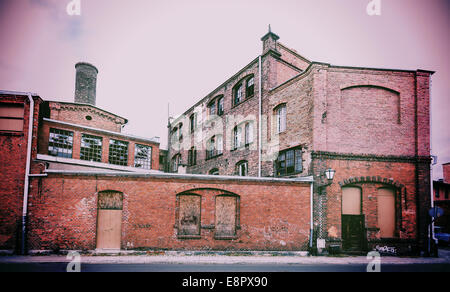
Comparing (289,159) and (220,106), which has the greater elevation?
(220,106)

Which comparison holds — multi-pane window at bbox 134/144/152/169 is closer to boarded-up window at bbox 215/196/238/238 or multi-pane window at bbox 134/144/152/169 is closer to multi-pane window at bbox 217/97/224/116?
multi-pane window at bbox 217/97/224/116

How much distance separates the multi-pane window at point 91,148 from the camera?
19.8 meters

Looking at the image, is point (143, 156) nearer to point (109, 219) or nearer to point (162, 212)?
point (109, 219)

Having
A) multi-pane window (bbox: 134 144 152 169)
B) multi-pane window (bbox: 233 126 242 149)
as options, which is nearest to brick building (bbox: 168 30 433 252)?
multi-pane window (bbox: 233 126 242 149)

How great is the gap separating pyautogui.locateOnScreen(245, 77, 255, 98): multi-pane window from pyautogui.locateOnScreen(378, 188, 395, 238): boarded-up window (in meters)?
10.5

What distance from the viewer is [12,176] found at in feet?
41.6

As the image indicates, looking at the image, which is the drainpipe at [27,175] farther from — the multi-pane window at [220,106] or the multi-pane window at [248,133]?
the multi-pane window at [220,106]

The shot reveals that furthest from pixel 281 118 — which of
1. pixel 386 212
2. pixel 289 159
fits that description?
pixel 386 212

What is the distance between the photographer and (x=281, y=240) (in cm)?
1342

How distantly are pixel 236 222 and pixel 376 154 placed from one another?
8191 mm

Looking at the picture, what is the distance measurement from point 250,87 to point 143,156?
1106cm

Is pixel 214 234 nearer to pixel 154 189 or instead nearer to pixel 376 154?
pixel 154 189

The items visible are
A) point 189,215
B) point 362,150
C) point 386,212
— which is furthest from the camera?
point 362,150
